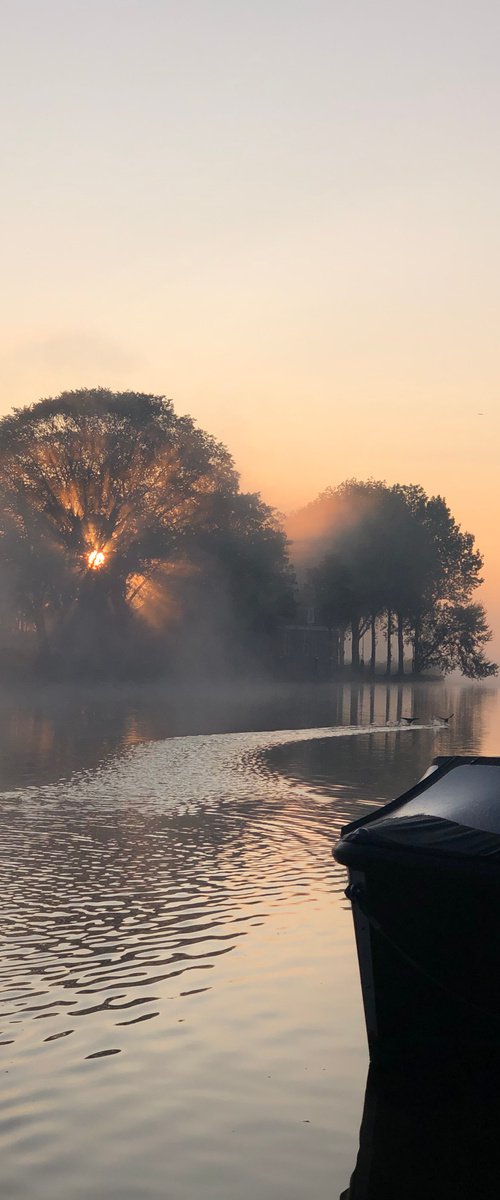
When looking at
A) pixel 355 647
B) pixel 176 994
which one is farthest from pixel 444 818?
pixel 355 647

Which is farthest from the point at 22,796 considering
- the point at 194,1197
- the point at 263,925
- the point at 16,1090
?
the point at 194,1197

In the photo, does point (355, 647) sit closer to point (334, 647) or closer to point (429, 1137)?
point (334, 647)

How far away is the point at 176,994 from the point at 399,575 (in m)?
108

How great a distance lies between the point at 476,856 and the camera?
28.5ft

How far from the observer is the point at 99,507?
8038 cm

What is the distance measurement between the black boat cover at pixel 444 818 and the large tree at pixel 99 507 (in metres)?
66.8

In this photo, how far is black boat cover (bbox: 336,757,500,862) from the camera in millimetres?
8898

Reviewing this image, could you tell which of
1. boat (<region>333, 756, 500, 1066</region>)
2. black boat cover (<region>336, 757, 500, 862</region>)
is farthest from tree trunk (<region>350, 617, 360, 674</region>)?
boat (<region>333, 756, 500, 1066</region>)

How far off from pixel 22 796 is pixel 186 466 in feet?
199

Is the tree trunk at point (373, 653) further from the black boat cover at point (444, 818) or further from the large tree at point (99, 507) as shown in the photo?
the black boat cover at point (444, 818)

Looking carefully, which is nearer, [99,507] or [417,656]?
[99,507]

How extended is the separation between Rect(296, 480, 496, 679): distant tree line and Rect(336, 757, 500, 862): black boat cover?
10214cm

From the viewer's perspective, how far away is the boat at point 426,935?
8719 millimetres

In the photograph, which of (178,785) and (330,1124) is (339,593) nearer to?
(178,785)
